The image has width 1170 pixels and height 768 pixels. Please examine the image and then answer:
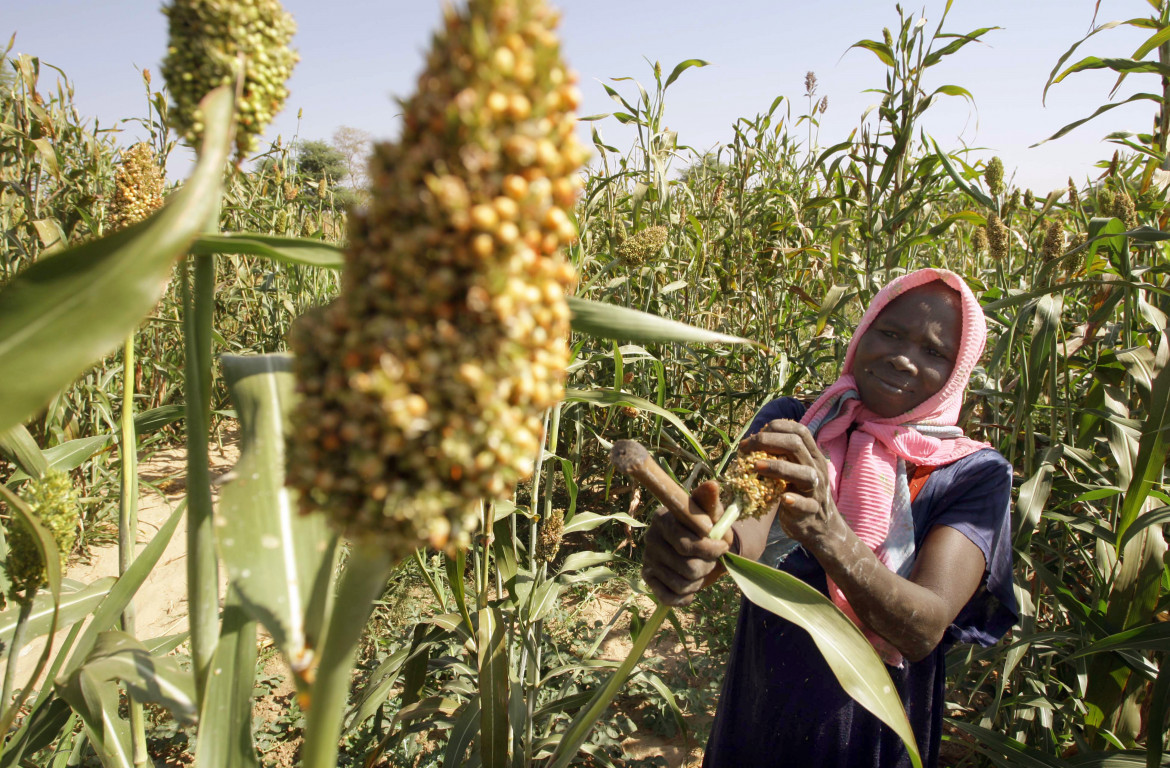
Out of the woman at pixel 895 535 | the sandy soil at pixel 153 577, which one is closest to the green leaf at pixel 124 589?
the woman at pixel 895 535

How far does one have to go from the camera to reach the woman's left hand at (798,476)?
4.36 ft

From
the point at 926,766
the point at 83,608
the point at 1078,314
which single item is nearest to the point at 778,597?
the point at 83,608

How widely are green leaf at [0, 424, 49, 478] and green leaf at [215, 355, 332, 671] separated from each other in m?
0.81

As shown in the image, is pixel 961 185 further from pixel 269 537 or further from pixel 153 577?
pixel 153 577

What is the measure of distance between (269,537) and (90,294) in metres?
0.25

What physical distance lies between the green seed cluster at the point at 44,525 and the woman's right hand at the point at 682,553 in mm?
1063

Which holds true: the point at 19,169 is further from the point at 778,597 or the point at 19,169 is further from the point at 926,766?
the point at 926,766

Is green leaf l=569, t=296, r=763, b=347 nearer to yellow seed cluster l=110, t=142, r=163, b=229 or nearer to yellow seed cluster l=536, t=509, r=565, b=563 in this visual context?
yellow seed cluster l=110, t=142, r=163, b=229

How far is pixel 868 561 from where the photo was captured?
4.99 feet

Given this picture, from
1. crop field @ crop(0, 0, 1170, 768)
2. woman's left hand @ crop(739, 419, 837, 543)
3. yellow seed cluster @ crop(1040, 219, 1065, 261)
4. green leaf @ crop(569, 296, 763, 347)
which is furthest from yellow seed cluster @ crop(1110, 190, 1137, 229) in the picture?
green leaf @ crop(569, 296, 763, 347)

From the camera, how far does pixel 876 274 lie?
3.39 metres

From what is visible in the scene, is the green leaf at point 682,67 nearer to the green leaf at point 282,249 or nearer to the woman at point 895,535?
the woman at point 895,535

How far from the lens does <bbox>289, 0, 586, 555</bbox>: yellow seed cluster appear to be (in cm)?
43

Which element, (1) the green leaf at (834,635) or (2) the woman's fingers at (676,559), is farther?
(2) the woman's fingers at (676,559)
